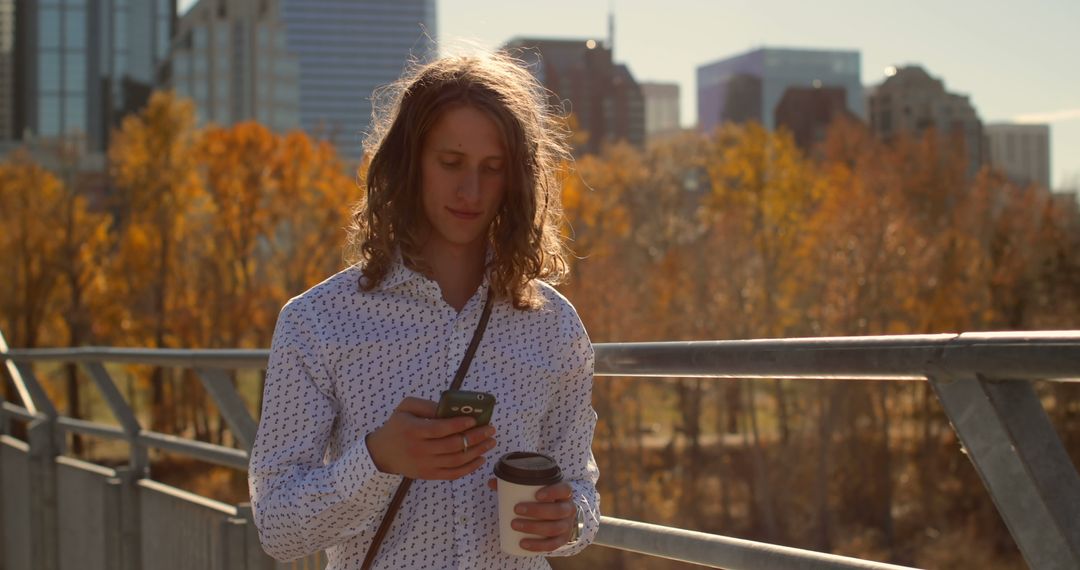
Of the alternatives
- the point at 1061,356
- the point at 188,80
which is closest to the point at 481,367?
the point at 1061,356

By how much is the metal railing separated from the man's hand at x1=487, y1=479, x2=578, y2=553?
30 centimetres

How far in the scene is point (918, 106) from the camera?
11044 centimetres

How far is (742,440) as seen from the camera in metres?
47.1

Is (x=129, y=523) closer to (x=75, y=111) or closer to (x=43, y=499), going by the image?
(x=43, y=499)

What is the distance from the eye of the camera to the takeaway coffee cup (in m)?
1.96

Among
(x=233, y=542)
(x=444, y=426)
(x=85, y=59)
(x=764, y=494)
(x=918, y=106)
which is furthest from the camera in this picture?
(x=85, y=59)

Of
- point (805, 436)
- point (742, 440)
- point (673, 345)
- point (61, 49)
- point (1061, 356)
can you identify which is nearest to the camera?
point (1061, 356)

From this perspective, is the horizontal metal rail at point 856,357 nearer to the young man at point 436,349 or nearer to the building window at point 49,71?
the young man at point 436,349

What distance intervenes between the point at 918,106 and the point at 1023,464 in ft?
376

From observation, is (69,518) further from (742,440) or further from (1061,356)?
(742,440)

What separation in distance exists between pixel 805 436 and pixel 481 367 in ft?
135

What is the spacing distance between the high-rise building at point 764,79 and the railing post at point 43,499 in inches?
5901

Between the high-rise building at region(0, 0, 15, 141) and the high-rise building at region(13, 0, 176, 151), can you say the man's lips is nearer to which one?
the high-rise building at region(13, 0, 176, 151)

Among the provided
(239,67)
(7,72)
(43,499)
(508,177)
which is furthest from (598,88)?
(508,177)
